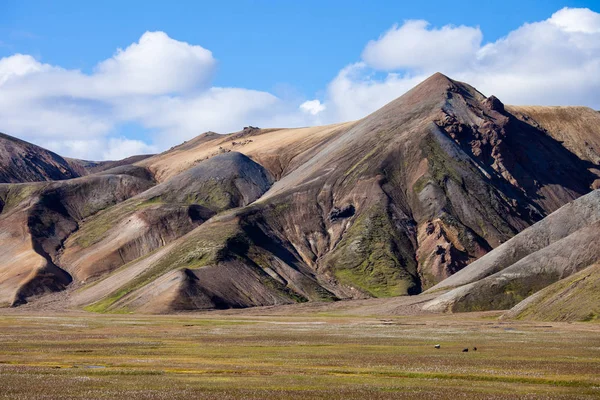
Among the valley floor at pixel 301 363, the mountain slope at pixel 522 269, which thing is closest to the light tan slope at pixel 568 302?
the valley floor at pixel 301 363

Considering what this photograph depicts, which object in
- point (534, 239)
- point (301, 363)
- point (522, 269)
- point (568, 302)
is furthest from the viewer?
point (534, 239)

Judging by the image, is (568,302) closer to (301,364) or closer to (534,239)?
(534,239)

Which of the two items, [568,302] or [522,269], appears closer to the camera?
[568,302]

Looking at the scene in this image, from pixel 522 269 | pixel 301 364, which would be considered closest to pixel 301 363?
pixel 301 364

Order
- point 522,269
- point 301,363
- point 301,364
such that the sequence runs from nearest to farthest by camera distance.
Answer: point 301,364, point 301,363, point 522,269

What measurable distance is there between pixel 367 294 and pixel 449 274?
19466 mm

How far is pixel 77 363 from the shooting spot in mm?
59375

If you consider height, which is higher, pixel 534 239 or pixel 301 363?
pixel 534 239

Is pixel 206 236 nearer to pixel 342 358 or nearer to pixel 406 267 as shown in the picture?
pixel 406 267

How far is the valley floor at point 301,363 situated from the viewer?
4322 centimetres

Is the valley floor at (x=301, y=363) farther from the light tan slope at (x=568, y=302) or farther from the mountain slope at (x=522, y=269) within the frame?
the mountain slope at (x=522, y=269)

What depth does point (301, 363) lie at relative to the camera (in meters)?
59.0

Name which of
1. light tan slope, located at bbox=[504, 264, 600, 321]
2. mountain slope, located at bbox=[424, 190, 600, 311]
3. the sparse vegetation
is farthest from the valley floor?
mountain slope, located at bbox=[424, 190, 600, 311]

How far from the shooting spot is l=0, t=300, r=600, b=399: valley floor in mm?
43219
